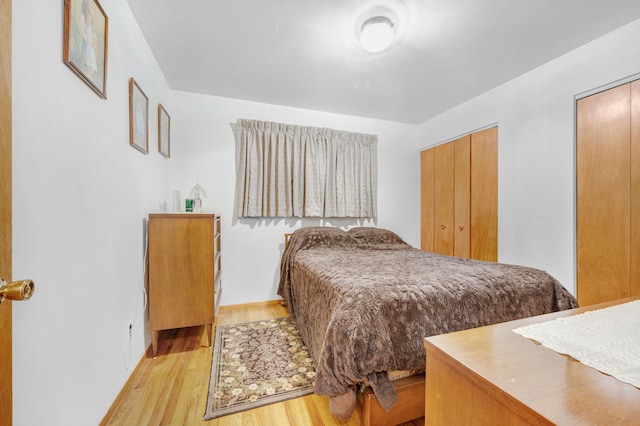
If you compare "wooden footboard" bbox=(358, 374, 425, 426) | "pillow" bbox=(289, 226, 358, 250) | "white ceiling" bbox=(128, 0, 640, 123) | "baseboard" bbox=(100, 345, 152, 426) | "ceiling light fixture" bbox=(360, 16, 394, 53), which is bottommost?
Result: "baseboard" bbox=(100, 345, 152, 426)

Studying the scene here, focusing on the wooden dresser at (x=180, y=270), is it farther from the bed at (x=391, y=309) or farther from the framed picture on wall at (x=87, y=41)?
the framed picture on wall at (x=87, y=41)

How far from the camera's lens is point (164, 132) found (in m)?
2.62

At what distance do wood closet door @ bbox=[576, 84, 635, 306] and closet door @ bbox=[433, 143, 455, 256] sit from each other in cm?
135

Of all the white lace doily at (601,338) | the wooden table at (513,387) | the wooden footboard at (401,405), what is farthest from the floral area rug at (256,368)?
the white lace doily at (601,338)

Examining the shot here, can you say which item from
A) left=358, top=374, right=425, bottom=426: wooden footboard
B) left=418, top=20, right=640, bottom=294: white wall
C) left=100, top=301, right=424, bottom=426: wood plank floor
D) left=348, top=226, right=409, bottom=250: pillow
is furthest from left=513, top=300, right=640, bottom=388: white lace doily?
left=348, top=226, right=409, bottom=250: pillow

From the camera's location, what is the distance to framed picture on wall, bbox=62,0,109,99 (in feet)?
3.54

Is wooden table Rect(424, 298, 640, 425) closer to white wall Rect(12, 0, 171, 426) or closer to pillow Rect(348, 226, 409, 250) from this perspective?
white wall Rect(12, 0, 171, 426)

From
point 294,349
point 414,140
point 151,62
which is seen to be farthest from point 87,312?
point 414,140

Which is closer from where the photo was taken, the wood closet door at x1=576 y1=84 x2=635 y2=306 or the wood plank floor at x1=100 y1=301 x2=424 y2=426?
the wood plank floor at x1=100 y1=301 x2=424 y2=426

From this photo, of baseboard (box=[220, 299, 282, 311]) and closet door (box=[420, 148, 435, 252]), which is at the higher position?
closet door (box=[420, 148, 435, 252])

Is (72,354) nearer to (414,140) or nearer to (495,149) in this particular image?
(495,149)

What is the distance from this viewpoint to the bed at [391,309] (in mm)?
1203

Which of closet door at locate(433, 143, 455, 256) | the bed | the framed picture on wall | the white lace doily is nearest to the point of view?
the white lace doily

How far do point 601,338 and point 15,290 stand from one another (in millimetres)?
1427
